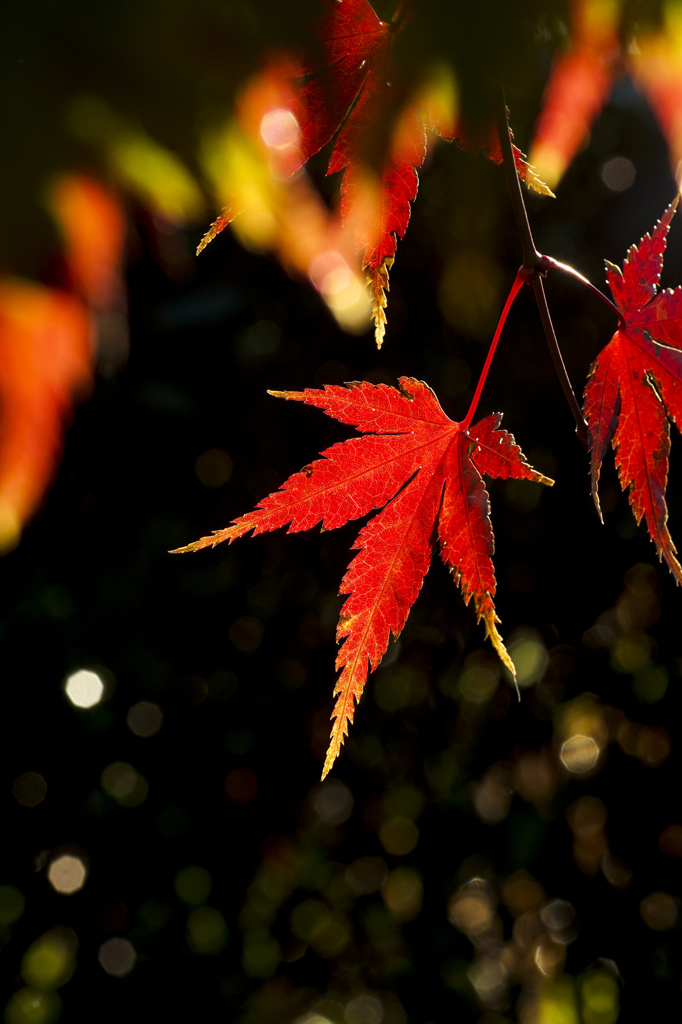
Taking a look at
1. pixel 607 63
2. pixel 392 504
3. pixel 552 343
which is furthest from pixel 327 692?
pixel 607 63

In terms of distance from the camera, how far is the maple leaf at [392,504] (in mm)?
522

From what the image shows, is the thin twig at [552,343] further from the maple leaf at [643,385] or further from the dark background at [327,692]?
the dark background at [327,692]

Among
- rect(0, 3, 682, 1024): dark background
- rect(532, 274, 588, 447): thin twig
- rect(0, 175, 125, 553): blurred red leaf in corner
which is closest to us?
rect(0, 175, 125, 553): blurred red leaf in corner

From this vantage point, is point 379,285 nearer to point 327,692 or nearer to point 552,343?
point 552,343

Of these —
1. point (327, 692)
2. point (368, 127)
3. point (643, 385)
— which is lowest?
point (327, 692)

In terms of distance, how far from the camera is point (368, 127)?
46 cm

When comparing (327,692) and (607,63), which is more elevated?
(607,63)

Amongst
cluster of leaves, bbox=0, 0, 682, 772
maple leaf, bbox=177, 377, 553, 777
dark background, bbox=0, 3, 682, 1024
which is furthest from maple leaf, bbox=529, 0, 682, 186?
dark background, bbox=0, 3, 682, 1024

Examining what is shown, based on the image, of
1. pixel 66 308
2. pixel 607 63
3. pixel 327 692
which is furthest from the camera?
pixel 327 692

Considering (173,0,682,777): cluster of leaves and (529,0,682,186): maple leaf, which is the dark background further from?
(173,0,682,777): cluster of leaves

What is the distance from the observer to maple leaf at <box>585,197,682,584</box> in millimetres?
539

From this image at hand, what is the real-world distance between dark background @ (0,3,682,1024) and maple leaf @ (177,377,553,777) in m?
0.83

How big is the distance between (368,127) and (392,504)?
0.27m

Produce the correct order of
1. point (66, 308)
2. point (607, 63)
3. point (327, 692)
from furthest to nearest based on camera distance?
1. point (327, 692)
2. point (607, 63)
3. point (66, 308)
